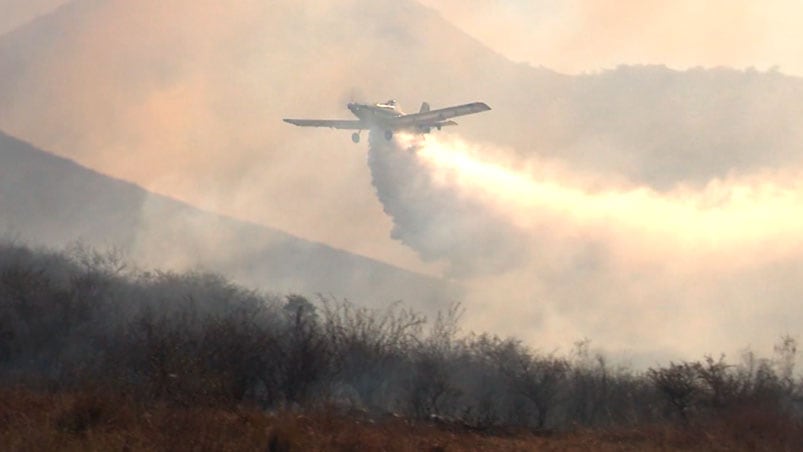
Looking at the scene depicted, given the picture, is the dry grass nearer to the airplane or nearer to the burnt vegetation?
the burnt vegetation

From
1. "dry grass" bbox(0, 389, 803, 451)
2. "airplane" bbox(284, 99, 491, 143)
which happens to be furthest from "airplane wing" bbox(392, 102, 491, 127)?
"dry grass" bbox(0, 389, 803, 451)

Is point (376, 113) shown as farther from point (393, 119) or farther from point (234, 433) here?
point (234, 433)

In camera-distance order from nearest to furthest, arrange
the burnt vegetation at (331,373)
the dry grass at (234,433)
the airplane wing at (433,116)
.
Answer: the dry grass at (234,433) → the burnt vegetation at (331,373) → the airplane wing at (433,116)

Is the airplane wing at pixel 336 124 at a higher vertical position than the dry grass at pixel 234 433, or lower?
higher

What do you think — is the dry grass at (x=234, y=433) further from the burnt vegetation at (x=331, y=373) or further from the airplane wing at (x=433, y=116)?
the airplane wing at (x=433, y=116)

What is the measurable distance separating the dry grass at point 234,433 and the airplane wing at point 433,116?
1161 inches

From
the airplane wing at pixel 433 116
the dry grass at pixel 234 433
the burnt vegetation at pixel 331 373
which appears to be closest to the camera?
the dry grass at pixel 234 433

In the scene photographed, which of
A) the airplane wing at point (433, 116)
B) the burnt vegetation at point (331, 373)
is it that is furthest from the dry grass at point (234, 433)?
the airplane wing at point (433, 116)

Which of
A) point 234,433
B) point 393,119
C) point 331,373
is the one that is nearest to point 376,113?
point 393,119

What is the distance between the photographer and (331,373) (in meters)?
33.8

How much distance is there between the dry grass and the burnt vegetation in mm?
298

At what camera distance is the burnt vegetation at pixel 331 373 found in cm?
2611

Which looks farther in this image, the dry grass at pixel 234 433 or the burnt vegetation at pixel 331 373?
the burnt vegetation at pixel 331 373

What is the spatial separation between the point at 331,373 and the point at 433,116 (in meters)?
26.4
